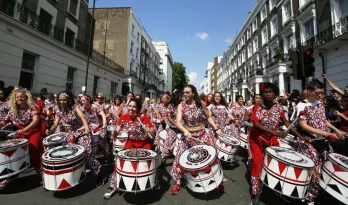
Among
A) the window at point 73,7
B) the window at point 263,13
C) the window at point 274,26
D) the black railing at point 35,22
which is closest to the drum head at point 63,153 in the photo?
the black railing at point 35,22

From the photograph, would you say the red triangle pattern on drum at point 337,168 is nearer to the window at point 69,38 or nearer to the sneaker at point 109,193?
the sneaker at point 109,193

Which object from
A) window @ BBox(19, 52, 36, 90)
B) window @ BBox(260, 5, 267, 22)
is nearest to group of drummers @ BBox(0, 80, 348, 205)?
window @ BBox(19, 52, 36, 90)

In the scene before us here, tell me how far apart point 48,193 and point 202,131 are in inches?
129

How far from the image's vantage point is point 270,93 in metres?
3.23

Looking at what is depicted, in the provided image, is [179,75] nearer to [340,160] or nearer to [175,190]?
[175,190]

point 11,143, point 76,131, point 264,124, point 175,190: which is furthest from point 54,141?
point 264,124

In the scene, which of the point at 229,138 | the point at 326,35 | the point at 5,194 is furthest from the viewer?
the point at 326,35

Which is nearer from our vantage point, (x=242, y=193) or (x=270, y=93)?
(x=270, y=93)

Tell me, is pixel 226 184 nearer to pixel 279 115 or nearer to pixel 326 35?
pixel 279 115

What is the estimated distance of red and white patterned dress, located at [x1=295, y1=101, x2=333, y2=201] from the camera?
3006 millimetres

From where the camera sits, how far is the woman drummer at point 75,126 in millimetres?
3824

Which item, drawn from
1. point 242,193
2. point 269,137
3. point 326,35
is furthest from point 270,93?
A: point 326,35

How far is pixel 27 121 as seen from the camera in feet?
13.3

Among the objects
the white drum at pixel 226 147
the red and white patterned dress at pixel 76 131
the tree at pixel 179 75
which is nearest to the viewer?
the red and white patterned dress at pixel 76 131
